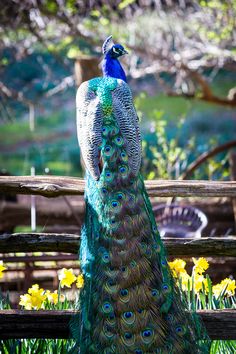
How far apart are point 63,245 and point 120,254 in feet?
1.73

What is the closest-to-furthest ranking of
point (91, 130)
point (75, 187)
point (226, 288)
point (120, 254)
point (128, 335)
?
point (128, 335) < point (120, 254) < point (91, 130) < point (75, 187) < point (226, 288)

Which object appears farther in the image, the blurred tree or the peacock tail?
the blurred tree

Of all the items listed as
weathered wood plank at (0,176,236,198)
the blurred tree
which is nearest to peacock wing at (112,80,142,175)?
weathered wood plank at (0,176,236,198)

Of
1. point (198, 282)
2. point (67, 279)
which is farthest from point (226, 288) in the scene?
point (67, 279)

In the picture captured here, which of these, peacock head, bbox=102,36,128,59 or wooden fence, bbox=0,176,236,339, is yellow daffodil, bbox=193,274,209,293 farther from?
peacock head, bbox=102,36,128,59

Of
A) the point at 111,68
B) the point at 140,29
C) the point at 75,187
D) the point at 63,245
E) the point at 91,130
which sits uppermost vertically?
the point at 140,29

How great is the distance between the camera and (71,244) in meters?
3.24

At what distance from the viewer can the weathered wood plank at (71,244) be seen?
10.5 ft

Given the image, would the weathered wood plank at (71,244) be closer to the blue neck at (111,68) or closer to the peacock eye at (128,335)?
the peacock eye at (128,335)

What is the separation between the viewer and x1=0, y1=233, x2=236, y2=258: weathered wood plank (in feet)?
10.5

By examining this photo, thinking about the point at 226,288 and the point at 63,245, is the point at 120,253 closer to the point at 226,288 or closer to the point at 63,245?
the point at 63,245

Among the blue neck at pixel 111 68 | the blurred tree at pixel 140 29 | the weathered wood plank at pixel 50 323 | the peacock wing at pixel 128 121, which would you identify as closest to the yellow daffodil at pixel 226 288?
the weathered wood plank at pixel 50 323

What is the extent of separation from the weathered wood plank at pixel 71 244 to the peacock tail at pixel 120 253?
32 cm

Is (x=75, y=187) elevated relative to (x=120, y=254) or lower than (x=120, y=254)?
elevated
